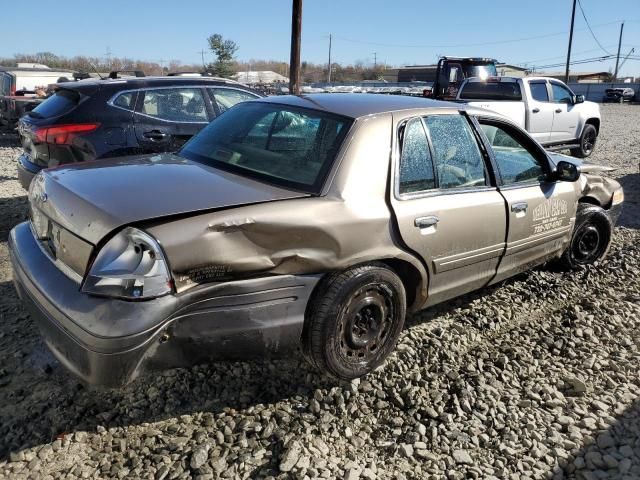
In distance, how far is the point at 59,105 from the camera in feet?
18.2

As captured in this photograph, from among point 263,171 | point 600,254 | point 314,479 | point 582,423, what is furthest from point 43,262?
point 600,254

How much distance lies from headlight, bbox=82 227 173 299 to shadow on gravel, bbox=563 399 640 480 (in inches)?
81.5

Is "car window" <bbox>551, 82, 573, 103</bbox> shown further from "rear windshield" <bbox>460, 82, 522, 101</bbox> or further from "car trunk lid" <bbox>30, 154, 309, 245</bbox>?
"car trunk lid" <bbox>30, 154, 309, 245</bbox>

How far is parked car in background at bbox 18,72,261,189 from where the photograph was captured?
5.22 meters

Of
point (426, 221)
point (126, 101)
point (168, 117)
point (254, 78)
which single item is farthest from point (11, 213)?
point (254, 78)

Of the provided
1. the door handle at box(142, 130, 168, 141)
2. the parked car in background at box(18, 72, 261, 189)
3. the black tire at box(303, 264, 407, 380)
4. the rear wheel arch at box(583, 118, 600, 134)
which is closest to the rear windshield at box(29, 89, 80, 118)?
the parked car in background at box(18, 72, 261, 189)

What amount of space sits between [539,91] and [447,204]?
370 inches

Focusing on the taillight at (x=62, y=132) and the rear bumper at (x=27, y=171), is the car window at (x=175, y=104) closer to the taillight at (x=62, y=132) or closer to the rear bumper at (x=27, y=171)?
the taillight at (x=62, y=132)

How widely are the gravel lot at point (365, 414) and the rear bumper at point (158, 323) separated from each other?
15.5 inches

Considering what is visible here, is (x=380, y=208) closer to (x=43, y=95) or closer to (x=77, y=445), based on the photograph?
(x=77, y=445)

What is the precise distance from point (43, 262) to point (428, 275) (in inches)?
83.5

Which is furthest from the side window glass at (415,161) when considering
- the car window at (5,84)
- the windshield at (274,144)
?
the car window at (5,84)

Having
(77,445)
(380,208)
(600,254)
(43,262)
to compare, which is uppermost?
(380,208)

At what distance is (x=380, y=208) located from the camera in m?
2.90
